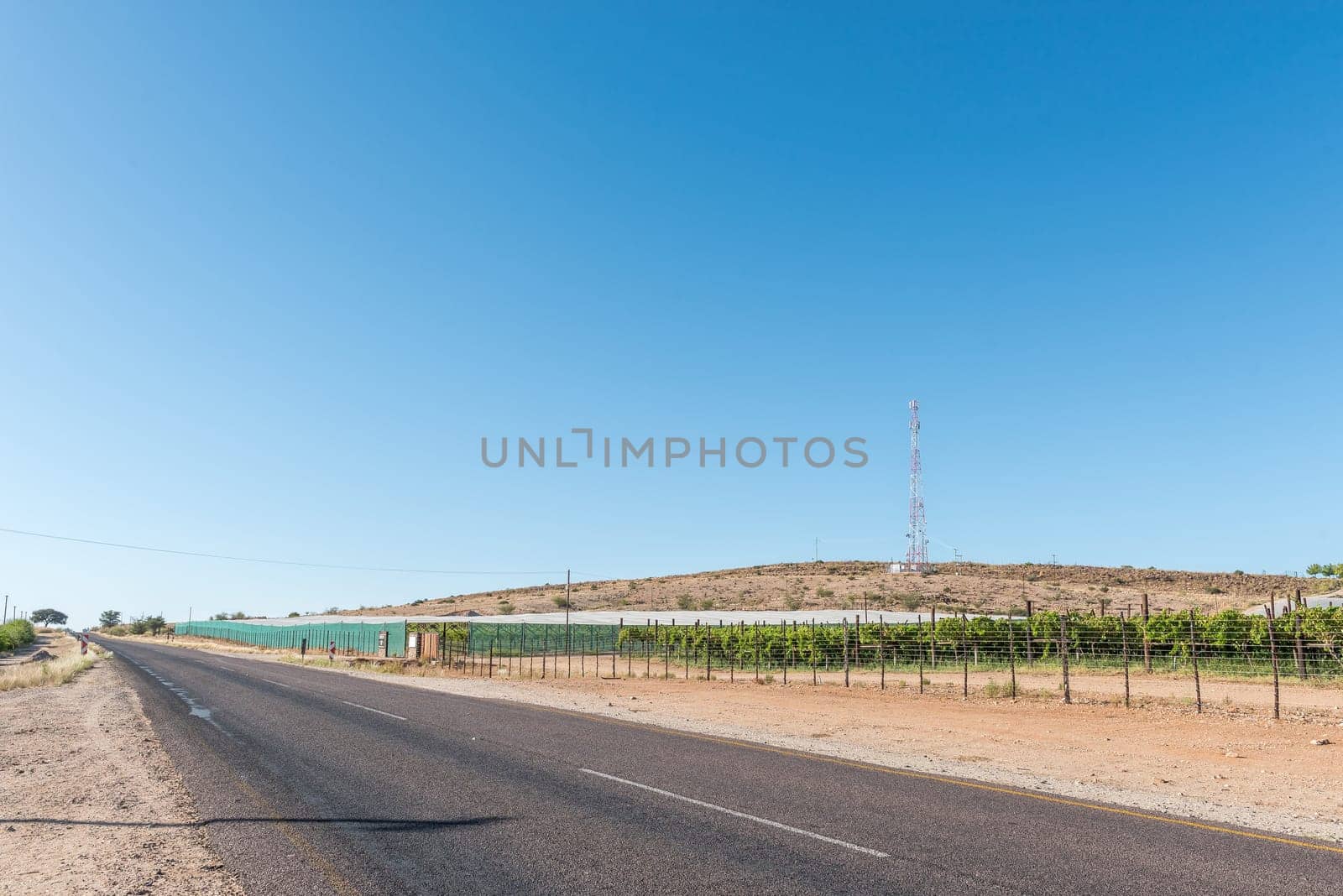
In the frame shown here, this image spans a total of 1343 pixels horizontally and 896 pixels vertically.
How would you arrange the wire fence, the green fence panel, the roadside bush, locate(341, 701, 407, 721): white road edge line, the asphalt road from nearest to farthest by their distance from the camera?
the asphalt road, locate(341, 701, 407, 721): white road edge line, the wire fence, the green fence panel, the roadside bush

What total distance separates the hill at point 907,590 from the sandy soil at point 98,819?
77.2m

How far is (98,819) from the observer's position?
10.3 metres

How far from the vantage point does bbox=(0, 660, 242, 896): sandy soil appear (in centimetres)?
771

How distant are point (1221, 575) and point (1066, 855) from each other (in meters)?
116

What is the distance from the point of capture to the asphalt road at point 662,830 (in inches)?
294

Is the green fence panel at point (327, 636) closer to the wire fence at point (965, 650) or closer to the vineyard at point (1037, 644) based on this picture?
the wire fence at point (965, 650)

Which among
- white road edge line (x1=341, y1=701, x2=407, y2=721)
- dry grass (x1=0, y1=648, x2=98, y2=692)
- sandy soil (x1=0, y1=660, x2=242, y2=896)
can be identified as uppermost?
sandy soil (x1=0, y1=660, x2=242, y2=896)

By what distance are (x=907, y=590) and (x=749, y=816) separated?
96.3 m

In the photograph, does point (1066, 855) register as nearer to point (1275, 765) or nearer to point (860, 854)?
point (860, 854)

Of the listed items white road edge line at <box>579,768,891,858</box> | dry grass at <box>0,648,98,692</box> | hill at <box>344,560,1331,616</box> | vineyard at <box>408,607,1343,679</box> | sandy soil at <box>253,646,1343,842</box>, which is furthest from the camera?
hill at <box>344,560,1331,616</box>

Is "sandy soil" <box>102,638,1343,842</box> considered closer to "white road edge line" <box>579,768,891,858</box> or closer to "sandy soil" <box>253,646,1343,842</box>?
"sandy soil" <box>253,646,1343,842</box>

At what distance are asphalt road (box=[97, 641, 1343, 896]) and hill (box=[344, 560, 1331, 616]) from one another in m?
73.4

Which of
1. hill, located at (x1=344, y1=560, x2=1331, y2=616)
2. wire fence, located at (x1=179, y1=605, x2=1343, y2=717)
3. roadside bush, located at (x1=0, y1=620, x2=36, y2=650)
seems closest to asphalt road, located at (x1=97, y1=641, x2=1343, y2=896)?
wire fence, located at (x1=179, y1=605, x2=1343, y2=717)

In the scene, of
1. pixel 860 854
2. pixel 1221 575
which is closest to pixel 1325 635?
pixel 860 854
